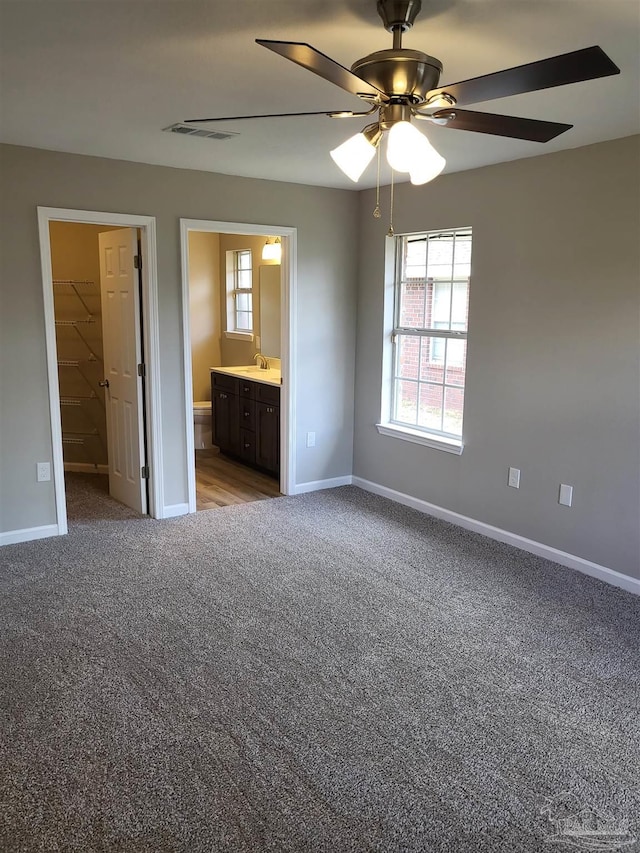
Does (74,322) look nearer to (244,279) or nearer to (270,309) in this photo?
(270,309)

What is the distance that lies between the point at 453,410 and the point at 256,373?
207cm

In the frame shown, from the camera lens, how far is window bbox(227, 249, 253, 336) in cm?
681

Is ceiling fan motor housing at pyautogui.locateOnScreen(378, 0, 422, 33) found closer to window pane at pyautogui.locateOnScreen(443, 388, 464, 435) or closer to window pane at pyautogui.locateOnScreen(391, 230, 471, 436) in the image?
window pane at pyautogui.locateOnScreen(391, 230, 471, 436)

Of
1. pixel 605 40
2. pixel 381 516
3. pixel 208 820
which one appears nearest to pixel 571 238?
pixel 605 40

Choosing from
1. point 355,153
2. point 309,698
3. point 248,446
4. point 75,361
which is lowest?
point 309,698

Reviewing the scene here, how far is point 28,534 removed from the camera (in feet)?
13.8

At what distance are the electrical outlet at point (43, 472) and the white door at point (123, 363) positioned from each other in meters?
0.67

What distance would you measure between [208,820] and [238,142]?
3.19 m

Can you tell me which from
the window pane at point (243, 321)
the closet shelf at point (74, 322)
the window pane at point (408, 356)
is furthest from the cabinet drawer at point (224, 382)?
the window pane at point (408, 356)

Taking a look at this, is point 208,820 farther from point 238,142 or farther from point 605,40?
point 238,142

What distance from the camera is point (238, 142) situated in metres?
3.58

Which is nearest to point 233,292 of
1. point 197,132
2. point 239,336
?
point 239,336

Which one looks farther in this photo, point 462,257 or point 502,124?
point 462,257

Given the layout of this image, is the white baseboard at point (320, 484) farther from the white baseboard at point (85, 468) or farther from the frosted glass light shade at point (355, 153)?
the frosted glass light shade at point (355, 153)
